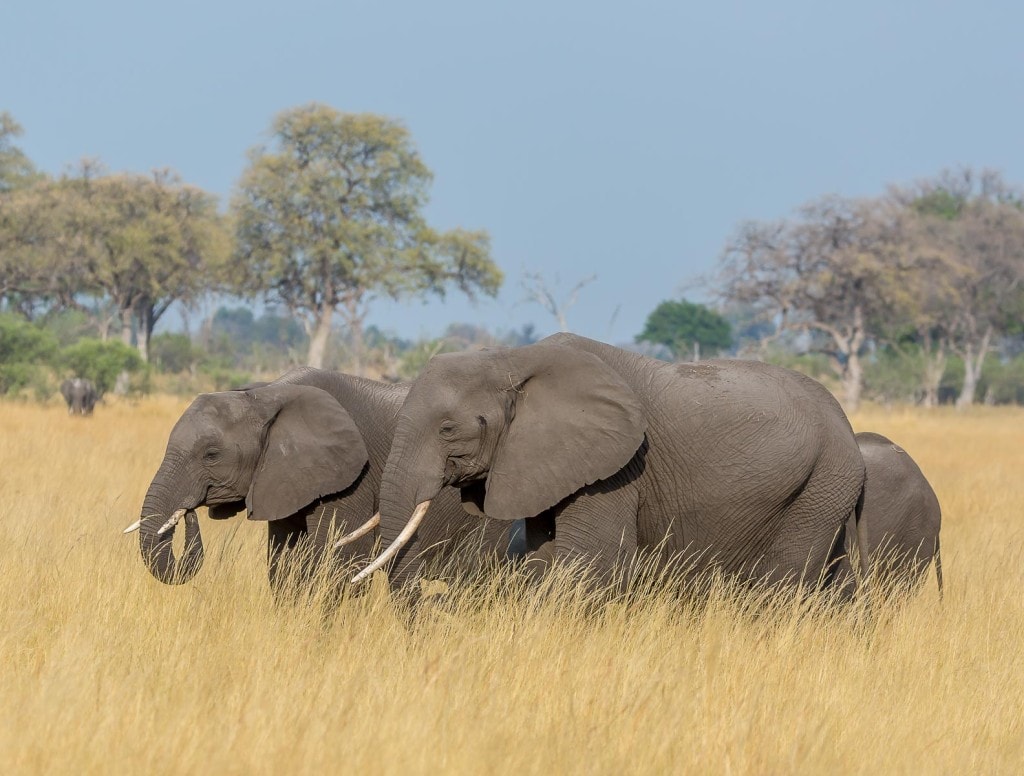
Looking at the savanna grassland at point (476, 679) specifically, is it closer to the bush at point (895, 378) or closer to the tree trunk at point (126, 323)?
the tree trunk at point (126, 323)

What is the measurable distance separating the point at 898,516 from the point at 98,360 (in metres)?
28.5

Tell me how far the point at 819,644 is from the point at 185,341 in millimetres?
49546

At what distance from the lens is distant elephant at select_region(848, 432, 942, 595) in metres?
8.41

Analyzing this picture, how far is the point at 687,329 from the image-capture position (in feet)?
262

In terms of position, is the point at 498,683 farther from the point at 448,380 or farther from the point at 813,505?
the point at 813,505

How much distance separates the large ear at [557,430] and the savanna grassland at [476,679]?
490mm

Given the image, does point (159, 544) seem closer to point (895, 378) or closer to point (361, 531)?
point (361, 531)

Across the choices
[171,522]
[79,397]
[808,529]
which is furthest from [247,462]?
[79,397]

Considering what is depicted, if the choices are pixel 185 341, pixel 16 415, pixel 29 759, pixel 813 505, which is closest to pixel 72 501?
pixel 813 505

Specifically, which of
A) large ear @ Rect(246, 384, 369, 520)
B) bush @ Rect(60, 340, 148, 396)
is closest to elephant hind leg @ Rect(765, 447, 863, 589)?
large ear @ Rect(246, 384, 369, 520)

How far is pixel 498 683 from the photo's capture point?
17.8ft

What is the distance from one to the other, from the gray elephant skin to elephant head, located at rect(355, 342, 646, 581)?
2.30m

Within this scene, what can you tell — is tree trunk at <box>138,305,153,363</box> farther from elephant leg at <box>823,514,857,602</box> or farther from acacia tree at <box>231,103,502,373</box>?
elephant leg at <box>823,514,857,602</box>

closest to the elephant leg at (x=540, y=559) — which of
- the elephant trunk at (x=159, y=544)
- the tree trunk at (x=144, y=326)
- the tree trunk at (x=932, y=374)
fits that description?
the elephant trunk at (x=159, y=544)
